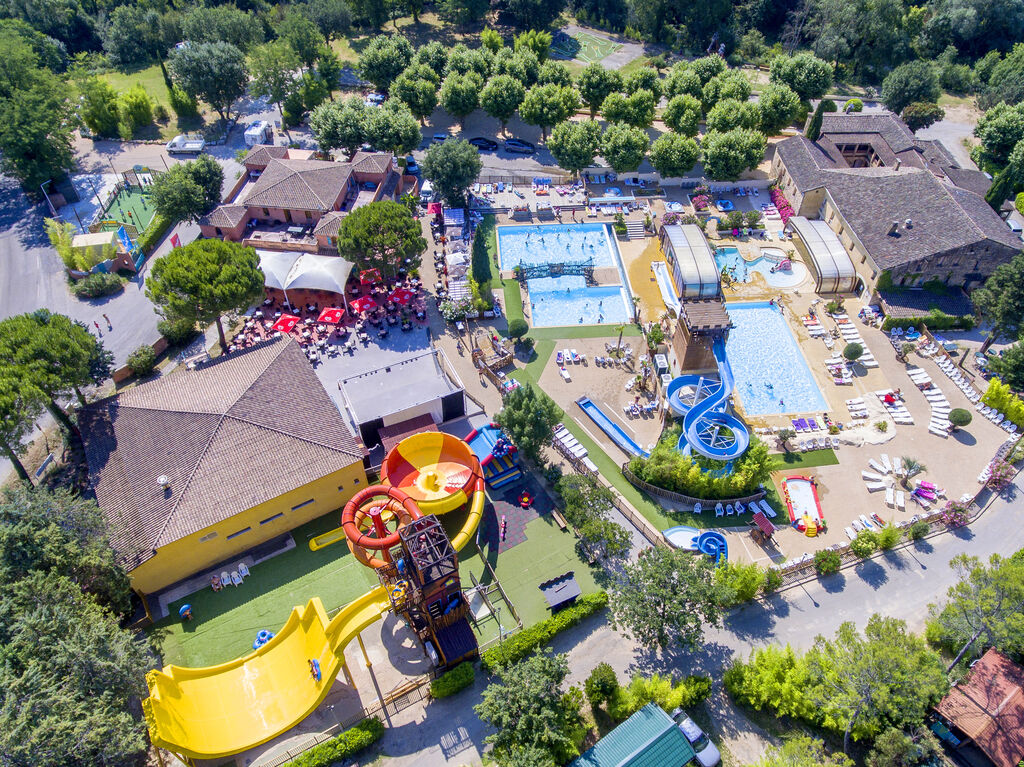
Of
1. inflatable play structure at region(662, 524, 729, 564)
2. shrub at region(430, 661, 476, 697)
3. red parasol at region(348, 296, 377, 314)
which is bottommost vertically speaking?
shrub at region(430, 661, 476, 697)

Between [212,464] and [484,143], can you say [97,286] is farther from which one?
[484,143]

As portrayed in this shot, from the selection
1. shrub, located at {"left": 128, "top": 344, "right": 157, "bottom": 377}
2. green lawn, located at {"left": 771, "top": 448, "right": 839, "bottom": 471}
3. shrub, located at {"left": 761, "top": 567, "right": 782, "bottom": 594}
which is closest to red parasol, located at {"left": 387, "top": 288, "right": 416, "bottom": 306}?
shrub, located at {"left": 128, "top": 344, "right": 157, "bottom": 377}

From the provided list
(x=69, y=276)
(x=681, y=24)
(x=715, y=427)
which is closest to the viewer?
(x=715, y=427)

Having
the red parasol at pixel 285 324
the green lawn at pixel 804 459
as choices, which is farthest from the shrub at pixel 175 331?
the green lawn at pixel 804 459

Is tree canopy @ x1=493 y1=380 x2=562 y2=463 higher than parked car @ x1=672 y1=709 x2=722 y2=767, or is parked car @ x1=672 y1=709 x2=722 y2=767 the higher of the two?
tree canopy @ x1=493 y1=380 x2=562 y2=463

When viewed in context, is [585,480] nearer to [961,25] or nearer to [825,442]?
[825,442]

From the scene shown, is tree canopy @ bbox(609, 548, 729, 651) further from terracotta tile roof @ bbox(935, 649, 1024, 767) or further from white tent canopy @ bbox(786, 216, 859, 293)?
white tent canopy @ bbox(786, 216, 859, 293)

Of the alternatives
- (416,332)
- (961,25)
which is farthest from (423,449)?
(961,25)
